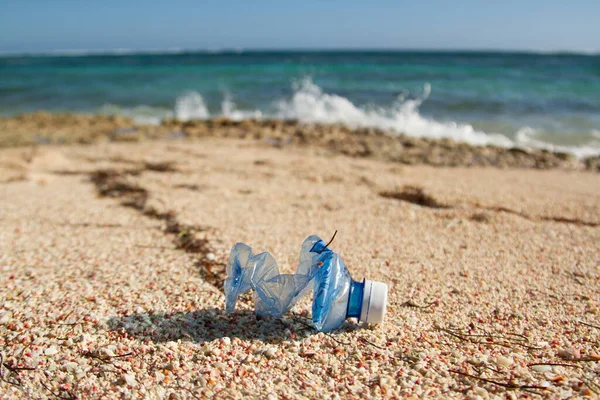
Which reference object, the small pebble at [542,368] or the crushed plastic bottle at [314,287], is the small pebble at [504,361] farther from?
the crushed plastic bottle at [314,287]

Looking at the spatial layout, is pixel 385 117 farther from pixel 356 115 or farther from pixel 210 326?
pixel 210 326

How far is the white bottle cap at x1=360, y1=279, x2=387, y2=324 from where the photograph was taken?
1981 millimetres

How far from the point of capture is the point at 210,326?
2.09m

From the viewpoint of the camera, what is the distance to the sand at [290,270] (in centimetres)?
176

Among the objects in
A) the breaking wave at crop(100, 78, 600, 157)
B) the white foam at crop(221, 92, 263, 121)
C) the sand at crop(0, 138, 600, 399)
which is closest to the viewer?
the sand at crop(0, 138, 600, 399)

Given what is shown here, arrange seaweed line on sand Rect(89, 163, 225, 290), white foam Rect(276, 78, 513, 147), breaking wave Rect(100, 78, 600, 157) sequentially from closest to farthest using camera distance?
seaweed line on sand Rect(89, 163, 225, 290) → breaking wave Rect(100, 78, 600, 157) → white foam Rect(276, 78, 513, 147)

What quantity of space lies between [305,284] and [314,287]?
51 mm

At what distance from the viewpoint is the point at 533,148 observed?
739 centimetres

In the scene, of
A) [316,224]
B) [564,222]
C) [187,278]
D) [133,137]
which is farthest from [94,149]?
[564,222]

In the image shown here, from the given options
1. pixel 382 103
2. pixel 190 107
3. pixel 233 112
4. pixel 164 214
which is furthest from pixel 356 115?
pixel 164 214

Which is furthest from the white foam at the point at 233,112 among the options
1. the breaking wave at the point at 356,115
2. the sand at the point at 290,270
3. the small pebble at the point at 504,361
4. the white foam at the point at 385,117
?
the small pebble at the point at 504,361

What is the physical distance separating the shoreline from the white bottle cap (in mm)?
4495

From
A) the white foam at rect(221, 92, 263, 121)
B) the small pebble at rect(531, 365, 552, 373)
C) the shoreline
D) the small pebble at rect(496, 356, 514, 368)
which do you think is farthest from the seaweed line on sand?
the white foam at rect(221, 92, 263, 121)

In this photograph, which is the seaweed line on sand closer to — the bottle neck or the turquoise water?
the bottle neck
